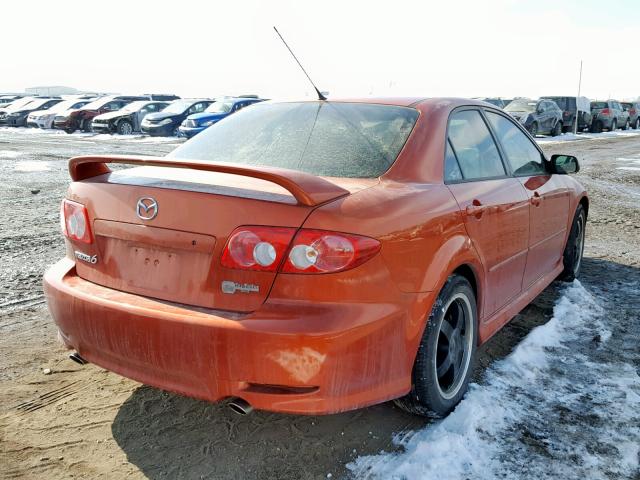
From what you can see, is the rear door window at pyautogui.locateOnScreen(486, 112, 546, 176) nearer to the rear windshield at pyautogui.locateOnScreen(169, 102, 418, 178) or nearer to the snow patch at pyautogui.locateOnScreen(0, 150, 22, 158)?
Result: the rear windshield at pyautogui.locateOnScreen(169, 102, 418, 178)

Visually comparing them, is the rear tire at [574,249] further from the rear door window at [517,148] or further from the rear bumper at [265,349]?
the rear bumper at [265,349]

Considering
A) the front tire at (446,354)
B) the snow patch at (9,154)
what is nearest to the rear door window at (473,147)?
the front tire at (446,354)

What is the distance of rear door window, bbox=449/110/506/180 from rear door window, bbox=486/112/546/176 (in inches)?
7.0

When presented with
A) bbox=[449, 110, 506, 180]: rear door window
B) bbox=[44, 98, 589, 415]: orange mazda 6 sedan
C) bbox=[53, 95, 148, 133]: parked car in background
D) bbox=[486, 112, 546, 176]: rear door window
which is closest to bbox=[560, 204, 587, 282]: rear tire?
bbox=[486, 112, 546, 176]: rear door window

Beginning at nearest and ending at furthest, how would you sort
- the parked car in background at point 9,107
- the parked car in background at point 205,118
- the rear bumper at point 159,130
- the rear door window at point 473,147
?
the rear door window at point 473,147 → the parked car in background at point 205,118 → the rear bumper at point 159,130 → the parked car in background at point 9,107

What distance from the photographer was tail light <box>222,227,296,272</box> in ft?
7.07

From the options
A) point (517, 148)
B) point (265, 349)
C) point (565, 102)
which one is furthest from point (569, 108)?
point (265, 349)

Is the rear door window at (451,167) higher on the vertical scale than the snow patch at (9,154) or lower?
higher

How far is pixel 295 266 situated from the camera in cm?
215

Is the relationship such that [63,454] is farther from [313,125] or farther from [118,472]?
[313,125]

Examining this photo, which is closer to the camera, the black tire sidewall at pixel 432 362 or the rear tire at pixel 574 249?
the black tire sidewall at pixel 432 362

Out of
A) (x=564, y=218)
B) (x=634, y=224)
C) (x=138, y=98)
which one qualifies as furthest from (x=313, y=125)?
(x=138, y=98)

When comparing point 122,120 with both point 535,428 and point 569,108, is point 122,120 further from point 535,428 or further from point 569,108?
point 535,428

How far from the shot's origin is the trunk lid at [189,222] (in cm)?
218
